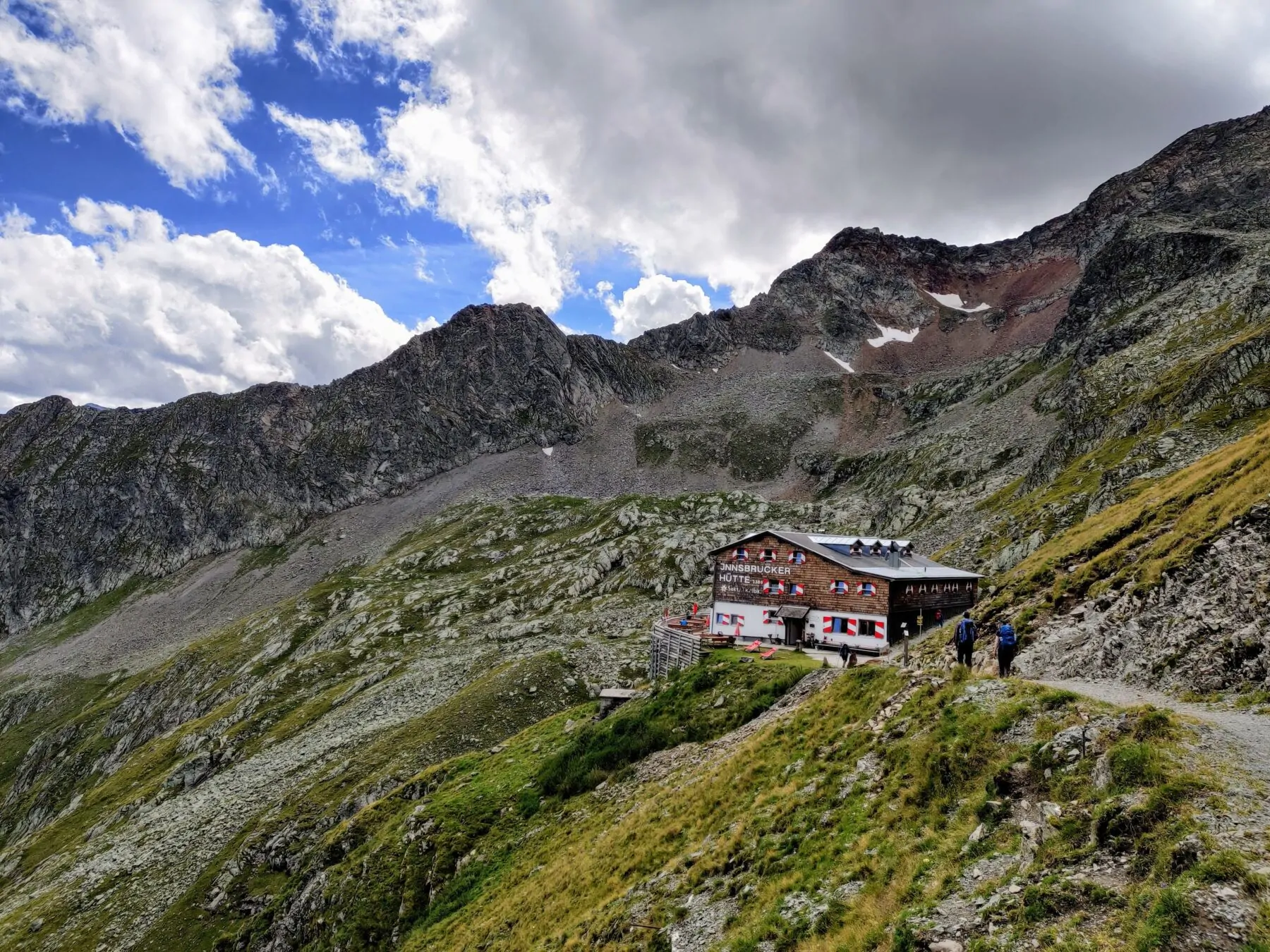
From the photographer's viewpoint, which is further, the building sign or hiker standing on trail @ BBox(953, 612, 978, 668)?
the building sign

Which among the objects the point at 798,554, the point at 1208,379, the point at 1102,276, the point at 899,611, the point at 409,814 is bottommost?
the point at 409,814

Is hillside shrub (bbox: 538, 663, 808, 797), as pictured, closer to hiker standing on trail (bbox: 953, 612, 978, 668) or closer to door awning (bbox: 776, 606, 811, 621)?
hiker standing on trail (bbox: 953, 612, 978, 668)

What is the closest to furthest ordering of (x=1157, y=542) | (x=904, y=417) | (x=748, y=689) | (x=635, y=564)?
(x=1157, y=542), (x=748, y=689), (x=635, y=564), (x=904, y=417)

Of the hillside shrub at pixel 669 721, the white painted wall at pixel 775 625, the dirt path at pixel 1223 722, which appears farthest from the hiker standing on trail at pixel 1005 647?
the white painted wall at pixel 775 625

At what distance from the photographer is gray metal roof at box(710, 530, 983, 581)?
47.8 meters

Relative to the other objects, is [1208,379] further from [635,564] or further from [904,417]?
[904,417]

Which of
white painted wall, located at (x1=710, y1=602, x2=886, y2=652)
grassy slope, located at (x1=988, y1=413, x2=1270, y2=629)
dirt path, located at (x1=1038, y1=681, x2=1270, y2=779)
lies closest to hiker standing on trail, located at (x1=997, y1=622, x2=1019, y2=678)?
dirt path, located at (x1=1038, y1=681, x2=1270, y2=779)

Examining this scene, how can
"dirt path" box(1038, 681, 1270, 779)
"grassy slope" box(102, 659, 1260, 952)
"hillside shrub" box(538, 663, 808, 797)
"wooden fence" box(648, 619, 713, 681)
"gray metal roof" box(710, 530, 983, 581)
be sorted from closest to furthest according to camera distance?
"grassy slope" box(102, 659, 1260, 952)
"dirt path" box(1038, 681, 1270, 779)
"hillside shrub" box(538, 663, 808, 797)
"wooden fence" box(648, 619, 713, 681)
"gray metal roof" box(710, 530, 983, 581)

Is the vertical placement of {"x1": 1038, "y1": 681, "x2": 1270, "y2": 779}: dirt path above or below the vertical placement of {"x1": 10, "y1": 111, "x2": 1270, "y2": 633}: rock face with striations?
below

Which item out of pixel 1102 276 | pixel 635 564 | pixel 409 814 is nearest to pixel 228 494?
pixel 635 564

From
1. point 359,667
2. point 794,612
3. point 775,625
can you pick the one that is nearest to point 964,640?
point 794,612

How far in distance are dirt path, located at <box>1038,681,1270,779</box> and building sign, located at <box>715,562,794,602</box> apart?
31993 mm

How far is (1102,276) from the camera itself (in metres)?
133

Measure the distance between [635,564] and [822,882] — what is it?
3246 inches
